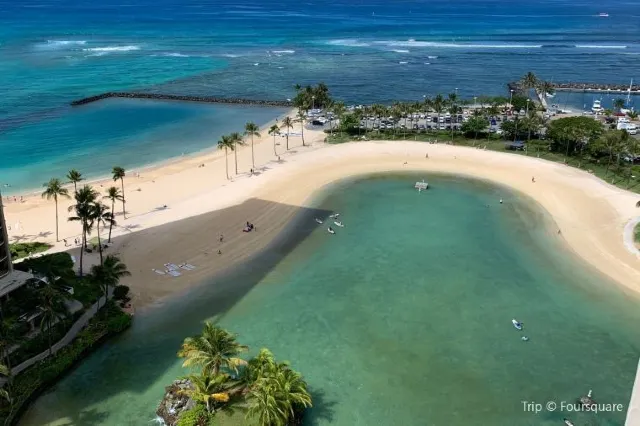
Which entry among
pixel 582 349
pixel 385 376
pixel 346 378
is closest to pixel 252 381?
pixel 346 378

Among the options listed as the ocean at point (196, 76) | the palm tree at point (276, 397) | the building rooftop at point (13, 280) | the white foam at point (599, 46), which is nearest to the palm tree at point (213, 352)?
the palm tree at point (276, 397)

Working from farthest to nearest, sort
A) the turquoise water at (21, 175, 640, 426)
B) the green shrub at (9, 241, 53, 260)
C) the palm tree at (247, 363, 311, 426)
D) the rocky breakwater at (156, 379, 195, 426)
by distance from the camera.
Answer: the green shrub at (9, 241, 53, 260)
the turquoise water at (21, 175, 640, 426)
the rocky breakwater at (156, 379, 195, 426)
the palm tree at (247, 363, 311, 426)

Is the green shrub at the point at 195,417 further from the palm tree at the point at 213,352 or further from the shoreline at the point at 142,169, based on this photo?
the shoreline at the point at 142,169

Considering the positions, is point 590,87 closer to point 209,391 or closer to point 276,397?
point 276,397

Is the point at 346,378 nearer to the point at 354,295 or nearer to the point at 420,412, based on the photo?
the point at 420,412

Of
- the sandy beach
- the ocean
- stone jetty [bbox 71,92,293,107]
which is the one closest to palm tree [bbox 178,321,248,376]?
the sandy beach

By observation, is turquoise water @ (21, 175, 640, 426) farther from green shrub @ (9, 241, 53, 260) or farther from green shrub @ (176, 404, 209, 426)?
green shrub @ (9, 241, 53, 260)
